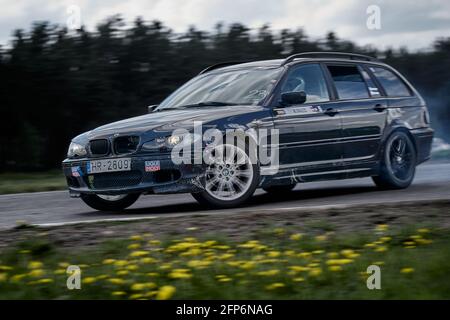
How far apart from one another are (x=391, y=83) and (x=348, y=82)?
106cm

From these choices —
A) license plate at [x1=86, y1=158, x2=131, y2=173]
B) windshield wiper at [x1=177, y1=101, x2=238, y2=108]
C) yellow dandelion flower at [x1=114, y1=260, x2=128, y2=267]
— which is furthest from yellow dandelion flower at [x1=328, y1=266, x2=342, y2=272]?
windshield wiper at [x1=177, y1=101, x2=238, y2=108]

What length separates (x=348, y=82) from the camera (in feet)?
37.0

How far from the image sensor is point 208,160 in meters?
9.12

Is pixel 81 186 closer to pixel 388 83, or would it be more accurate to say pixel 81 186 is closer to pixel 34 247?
pixel 34 247

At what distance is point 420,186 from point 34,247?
6712 mm

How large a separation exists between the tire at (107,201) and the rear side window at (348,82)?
2810 mm

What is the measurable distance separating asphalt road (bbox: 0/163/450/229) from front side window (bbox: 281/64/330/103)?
1200 millimetres

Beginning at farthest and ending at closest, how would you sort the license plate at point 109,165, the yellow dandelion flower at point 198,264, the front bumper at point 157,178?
1. the license plate at point 109,165
2. the front bumper at point 157,178
3. the yellow dandelion flower at point 198,264

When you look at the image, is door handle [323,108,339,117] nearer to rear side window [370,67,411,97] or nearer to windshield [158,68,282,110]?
windshield [158,68,282,110]

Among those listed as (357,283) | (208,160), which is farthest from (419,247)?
(208,160)

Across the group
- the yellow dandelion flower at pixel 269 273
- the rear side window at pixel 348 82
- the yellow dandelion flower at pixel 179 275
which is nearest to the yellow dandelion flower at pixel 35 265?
the yellow dandelion flower at pixel 179 275

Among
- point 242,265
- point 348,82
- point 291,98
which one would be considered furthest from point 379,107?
point 242,265

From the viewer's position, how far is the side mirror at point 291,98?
997 cm

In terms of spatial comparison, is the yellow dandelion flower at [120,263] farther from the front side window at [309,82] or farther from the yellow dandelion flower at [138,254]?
the front side window at [309,82]
